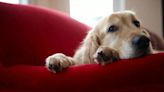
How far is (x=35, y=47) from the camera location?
67.9 inches

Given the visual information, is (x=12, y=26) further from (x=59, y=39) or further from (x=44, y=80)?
(x=44, y=80)

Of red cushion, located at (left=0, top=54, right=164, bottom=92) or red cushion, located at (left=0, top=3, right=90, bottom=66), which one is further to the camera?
red cushion, located at (left=0, top=3, right=90, bottom=66)

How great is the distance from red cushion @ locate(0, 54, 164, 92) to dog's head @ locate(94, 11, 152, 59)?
0.24 m

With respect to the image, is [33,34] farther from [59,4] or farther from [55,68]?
[59,4]

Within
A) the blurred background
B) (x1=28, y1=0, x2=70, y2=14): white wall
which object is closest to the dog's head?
(x1=28, y1=0, x2=70, y2=14): white wall

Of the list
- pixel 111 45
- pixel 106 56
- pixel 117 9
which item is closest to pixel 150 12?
pixel 117 9

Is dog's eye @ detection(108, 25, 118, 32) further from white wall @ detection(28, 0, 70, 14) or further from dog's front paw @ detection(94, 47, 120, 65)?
white wall @ detection(28, 0, 70, 14)

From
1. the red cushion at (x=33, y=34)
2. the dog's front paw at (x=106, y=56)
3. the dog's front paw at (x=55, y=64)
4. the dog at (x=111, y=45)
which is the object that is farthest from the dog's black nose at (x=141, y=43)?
the red cushion at (x=33, y=34)

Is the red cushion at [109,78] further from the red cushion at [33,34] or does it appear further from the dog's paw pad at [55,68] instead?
the red cushion at [33,34]

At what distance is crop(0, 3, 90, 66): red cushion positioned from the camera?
1607 millimetres

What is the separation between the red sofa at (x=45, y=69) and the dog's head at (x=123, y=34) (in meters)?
0.23

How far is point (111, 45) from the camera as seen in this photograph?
5.37ft

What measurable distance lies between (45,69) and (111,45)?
0.46 m

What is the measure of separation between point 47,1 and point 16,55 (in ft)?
3.99
